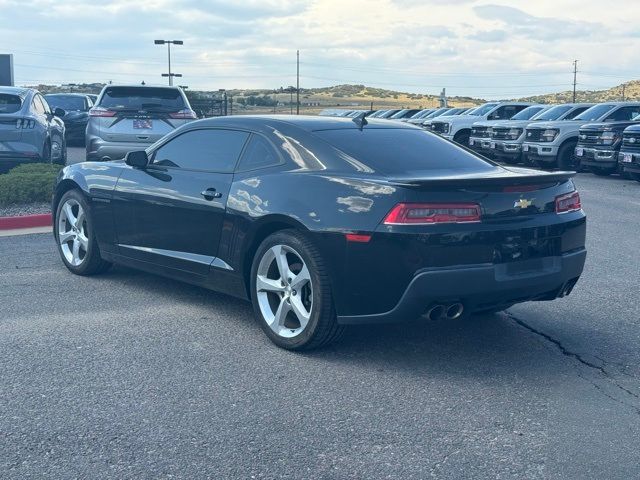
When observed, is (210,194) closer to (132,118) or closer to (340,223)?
(340,223)

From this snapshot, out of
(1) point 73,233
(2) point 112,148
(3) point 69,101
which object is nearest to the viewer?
(1) point 73,233

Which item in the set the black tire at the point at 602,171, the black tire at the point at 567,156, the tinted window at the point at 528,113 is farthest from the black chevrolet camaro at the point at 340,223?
the tinted window at the point at 528,113

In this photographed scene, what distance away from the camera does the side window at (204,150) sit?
21.2 feet

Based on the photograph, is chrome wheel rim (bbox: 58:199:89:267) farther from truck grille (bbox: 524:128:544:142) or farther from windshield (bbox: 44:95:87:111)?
windshield (bbox: 44:95:87:111)

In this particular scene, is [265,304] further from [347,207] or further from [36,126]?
[36,126]

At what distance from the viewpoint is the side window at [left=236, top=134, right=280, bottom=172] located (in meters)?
6.16

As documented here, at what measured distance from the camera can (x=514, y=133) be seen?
24.2 meters

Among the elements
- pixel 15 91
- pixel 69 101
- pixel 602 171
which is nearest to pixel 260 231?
pixel 15 91


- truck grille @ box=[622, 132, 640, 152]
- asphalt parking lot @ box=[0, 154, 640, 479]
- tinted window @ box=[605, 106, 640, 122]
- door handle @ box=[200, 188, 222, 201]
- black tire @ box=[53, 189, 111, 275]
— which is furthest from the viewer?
tinted window @ box=[605, 106, 640, 122]

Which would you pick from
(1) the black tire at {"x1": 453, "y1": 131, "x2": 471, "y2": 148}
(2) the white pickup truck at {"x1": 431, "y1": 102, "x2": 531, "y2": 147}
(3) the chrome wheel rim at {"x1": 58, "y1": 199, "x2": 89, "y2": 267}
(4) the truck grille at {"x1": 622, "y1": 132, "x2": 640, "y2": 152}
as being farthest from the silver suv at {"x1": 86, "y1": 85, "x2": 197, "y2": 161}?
(1) the black tire at {"x1": 453, "y1": 131, "x2": 471, "y2": 148}

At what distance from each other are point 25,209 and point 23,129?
9.65 feet

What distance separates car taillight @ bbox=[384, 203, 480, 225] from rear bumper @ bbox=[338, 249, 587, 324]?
0.94ft

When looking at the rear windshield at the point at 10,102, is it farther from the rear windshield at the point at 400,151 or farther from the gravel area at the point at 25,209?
the rear windshield at the point at 400,151

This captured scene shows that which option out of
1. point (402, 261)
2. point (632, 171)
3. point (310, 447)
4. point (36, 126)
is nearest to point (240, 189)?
point (402, 261)
